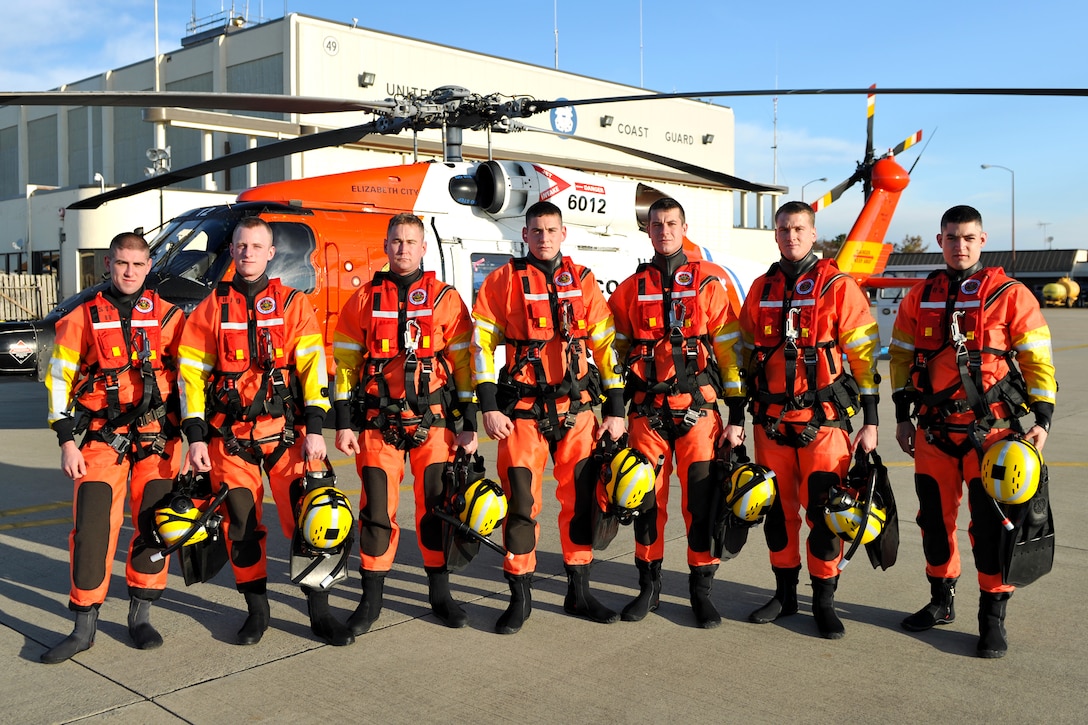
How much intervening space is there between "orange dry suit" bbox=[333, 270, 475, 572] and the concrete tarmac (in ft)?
1.73

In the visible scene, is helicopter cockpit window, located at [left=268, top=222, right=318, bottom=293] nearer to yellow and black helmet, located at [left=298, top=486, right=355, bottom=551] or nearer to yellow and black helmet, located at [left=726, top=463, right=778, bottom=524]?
yellow and black helmet, located at [left=298, top=486, right=355, bottom=551]

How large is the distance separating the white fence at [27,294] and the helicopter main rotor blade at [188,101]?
60.2 ft

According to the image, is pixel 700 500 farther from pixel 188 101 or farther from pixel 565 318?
pixel 188 101

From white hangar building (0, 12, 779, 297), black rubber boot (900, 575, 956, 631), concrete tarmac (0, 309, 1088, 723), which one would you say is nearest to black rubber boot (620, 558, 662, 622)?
concrete tarmac (0, 309, 1088, 723)

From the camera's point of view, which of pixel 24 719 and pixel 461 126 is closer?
pixel 24 719

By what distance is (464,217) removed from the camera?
9344 millimetres

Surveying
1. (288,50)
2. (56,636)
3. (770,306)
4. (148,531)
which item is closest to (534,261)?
(770,306)

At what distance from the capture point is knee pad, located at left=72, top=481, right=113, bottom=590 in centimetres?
405

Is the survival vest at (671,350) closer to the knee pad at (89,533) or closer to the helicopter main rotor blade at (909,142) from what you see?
the knee pad at (89,533)

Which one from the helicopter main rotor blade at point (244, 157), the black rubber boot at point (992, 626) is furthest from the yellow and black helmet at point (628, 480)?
the helicopter main rotor blade at point (244, 157)

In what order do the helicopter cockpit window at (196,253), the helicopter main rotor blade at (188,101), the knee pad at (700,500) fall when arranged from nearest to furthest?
1. the knee pad at (700,500)
2. the helicopter main rotor blade at (188,101)
3. the helicopter cockpit window at (196,253)

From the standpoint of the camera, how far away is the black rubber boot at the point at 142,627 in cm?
408

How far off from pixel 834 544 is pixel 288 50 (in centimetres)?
2604

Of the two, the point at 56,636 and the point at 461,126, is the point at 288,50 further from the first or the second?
the point at 56,636
